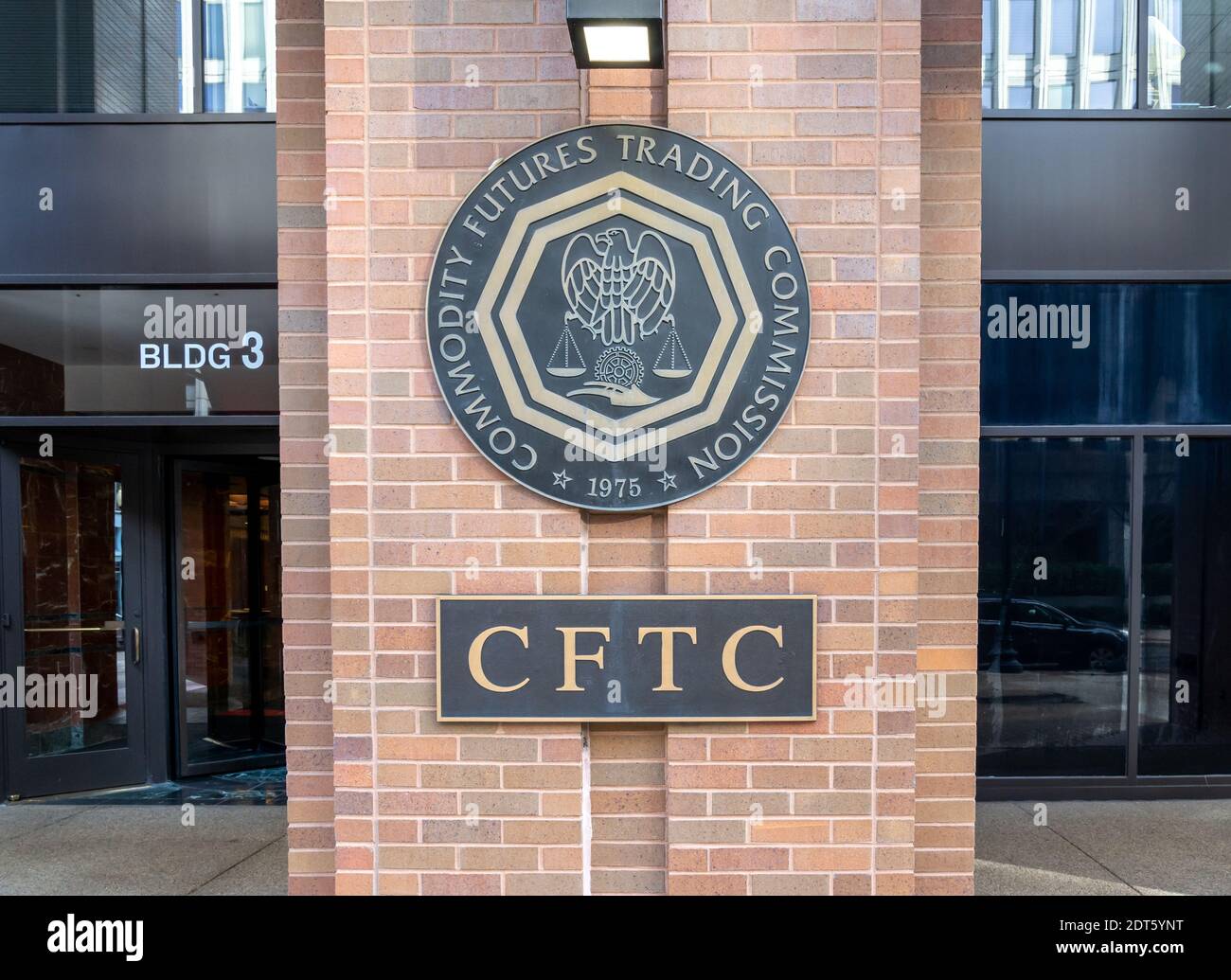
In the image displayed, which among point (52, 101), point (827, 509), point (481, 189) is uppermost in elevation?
point (52, 101)

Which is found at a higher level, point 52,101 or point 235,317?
point 52,101

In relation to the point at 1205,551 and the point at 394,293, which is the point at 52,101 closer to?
the point at 394,293

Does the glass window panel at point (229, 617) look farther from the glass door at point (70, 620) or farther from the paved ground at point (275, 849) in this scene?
the paved ground at point (275, 849)

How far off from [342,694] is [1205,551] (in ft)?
18.8

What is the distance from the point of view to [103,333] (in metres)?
5.26

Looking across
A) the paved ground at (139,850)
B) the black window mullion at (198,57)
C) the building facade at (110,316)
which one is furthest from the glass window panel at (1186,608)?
the black window mullion at (198,57)

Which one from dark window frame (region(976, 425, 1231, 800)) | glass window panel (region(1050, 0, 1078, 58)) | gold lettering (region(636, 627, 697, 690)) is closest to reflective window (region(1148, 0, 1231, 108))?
glass window panel (region(1050, 0, 1078, 58))

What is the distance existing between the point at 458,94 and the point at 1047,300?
4.38m

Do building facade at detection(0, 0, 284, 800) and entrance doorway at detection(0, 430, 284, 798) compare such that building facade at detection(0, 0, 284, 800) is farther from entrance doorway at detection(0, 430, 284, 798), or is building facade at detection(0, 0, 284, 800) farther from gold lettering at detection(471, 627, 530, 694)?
gold lettering at detection(471, 627, 530, 694)

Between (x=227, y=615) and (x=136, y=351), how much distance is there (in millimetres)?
2065

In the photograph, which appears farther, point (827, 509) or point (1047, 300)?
point (1047, 300)

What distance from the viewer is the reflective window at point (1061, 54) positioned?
17.3ft

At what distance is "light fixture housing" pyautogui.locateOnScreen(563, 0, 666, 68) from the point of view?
6.93 ft

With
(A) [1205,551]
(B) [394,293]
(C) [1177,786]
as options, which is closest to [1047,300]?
(A) [1205,551]
